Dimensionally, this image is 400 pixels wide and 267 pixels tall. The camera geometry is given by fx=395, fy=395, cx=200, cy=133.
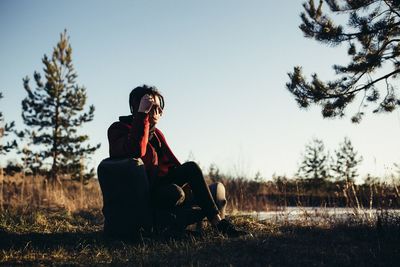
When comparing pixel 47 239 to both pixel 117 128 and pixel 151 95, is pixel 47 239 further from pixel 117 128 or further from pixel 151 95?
pixel 151 95

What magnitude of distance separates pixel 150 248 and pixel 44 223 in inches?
77.8

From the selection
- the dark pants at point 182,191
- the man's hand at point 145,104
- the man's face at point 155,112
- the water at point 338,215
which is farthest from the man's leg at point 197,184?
the water at point 338,215

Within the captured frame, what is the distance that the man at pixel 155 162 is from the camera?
3.49m

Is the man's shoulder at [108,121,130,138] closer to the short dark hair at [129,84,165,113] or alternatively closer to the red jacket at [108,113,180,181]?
the red jacket at [108,113,180,181]

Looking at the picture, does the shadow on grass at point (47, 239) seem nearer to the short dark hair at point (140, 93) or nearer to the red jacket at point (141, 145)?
the red jacket at point (141, 145)

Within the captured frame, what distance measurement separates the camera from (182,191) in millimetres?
3598

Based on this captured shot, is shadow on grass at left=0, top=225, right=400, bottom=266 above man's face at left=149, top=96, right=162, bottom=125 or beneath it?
beneath

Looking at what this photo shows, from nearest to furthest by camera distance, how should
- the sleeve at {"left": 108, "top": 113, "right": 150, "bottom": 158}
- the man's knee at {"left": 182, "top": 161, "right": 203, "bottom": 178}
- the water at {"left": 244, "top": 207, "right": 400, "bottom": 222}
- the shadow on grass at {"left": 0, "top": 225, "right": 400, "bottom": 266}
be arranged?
the shadow on grass at {"left": 0, "top": 225, "right": 400, "bottom": 266}
the sleeve at {"left": 108, "top": 113, "right": 150, "bottom": 158}
the man's knee at {"left": 182, "top": 161, "right": 203, "bottom": 178}
the water at {"left": 244, "top": 207, "right": 400, "bottom": 222}

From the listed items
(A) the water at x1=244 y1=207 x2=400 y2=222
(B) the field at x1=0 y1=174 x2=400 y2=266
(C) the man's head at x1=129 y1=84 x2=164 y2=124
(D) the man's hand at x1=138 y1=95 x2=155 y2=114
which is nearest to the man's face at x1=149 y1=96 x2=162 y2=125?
(C) the man's head at x1=129 y1=84 x2=164 y2=124

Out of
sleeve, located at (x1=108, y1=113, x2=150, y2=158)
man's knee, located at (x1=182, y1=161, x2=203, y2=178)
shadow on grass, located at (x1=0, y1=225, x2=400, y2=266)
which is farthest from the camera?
man's knee, located at (x1=182, y1=161, x2=203, y2=178)

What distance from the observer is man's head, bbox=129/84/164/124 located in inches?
147

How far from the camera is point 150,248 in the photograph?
3264 millimetres

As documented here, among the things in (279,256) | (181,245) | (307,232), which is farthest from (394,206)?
(181,245)

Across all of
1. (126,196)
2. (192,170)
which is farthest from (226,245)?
(126,196)
